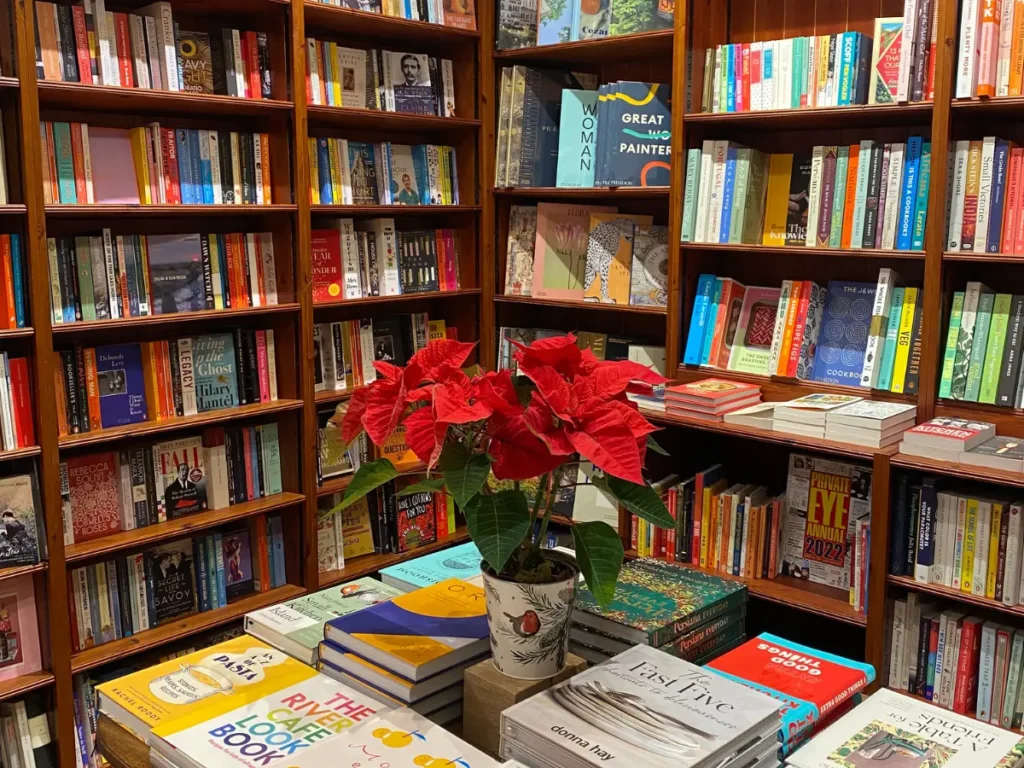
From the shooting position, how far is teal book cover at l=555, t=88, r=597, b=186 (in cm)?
331

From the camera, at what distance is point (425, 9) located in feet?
10.8

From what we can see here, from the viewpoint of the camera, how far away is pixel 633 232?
3260mm

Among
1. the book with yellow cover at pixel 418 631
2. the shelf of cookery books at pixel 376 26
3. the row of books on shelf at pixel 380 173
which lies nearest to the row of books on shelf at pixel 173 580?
the row of books on shelf at pixel 380 173

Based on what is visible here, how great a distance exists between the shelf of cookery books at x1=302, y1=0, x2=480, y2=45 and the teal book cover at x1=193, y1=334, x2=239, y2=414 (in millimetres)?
1033

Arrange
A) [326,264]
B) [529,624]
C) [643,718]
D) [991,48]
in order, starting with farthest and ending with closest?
1. [326,264]
2. [991,48]
3. [529,624]
4. [643,718]

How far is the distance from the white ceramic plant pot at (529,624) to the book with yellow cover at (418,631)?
3.3 inches

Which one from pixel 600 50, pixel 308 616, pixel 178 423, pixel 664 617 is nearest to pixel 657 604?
pixel 664 617

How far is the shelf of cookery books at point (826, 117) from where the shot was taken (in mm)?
2607

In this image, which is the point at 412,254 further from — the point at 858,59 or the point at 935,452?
the point at 935,452

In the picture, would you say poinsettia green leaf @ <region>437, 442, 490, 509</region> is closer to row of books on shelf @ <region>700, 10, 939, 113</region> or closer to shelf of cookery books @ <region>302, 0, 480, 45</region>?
row of books on shelf @ <region>700, 10, 939, 113</region>

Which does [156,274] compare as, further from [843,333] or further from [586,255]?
[843,333]

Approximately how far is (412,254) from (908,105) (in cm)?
167

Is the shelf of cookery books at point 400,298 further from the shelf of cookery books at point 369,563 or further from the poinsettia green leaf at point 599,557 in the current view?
the poinsettia green leaf at point 599,557

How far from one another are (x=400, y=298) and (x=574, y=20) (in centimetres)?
109
